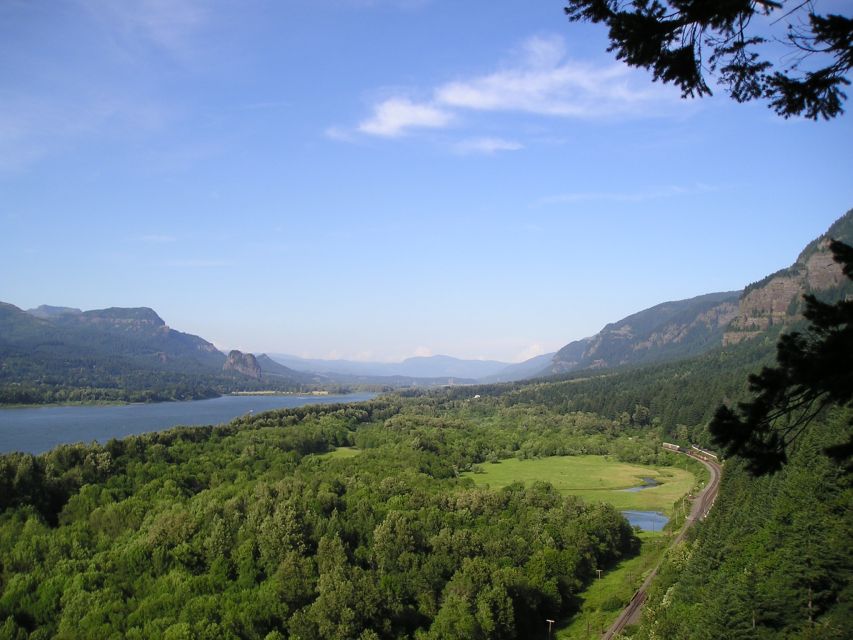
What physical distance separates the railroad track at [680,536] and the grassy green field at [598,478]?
3143mm

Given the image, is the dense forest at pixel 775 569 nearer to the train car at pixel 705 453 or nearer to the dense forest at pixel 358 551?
the dense forest at pixel 358 551

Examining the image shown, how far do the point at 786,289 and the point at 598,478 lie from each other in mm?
123864

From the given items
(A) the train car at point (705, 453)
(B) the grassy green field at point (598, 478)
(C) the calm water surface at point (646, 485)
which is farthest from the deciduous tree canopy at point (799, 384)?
(A) the train car at point (705, 453)

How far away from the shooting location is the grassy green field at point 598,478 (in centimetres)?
7025

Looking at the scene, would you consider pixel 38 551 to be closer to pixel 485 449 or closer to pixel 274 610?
pixel 274 610

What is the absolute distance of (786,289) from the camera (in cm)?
17325

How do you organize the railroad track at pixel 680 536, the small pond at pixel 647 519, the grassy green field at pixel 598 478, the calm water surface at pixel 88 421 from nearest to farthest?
the railroad track at pixel 680 536 < the small pond at pixel 647 519 < the grassy green field at pixel 598 478 < the calm water surface at pixel 88 421

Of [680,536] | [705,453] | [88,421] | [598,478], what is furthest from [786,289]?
[88,421]

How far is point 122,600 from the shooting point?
3158 centimetres

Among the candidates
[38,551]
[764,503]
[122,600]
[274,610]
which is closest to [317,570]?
[274,610]

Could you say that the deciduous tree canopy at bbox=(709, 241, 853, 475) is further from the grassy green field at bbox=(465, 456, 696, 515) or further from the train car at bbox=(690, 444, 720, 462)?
the train car at bbox=(690, 444, 720, 462)

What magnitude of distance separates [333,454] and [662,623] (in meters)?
62.7

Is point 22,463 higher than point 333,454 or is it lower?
higher

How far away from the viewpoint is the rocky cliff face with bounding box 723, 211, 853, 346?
15812cm
